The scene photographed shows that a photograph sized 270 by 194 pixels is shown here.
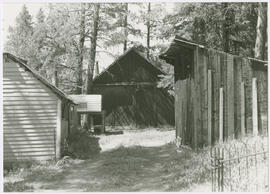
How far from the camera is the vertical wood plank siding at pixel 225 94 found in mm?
12312

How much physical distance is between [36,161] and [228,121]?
7510 millimetres

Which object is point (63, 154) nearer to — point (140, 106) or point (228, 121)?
point (228, 121)

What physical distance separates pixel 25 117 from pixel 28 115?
0.14m

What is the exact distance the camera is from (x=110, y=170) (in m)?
12.9

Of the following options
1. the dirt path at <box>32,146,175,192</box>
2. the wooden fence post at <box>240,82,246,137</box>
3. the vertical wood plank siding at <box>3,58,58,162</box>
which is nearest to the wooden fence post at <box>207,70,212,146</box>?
the wooden fence post at <box>240,82,246,137</box>

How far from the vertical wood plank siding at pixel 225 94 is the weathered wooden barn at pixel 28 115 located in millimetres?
5539

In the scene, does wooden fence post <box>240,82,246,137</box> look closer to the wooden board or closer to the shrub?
the wooden board

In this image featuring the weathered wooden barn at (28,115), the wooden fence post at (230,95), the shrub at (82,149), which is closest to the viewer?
the wooden fence post at (230,95)

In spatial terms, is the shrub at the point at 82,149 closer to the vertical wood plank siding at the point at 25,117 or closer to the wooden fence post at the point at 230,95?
the vertical wood plank siding at the point at 25,117

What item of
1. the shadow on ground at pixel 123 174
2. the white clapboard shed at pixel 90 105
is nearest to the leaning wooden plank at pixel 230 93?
the shadow on ground at pixel 123 174

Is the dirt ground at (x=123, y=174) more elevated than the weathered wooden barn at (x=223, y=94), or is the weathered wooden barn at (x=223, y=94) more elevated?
the weathered wooden barn at (x=223, y=94)

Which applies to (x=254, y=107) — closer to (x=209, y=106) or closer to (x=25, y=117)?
(x=209, y=106)

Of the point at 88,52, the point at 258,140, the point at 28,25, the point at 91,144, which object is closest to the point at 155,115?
the point at 88,52

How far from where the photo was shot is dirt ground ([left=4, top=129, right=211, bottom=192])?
10.5 metres
